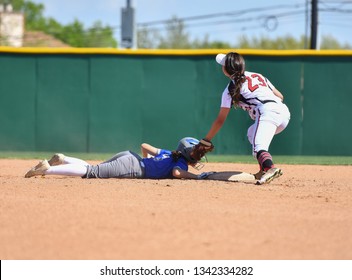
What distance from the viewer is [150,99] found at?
1600 centimetres

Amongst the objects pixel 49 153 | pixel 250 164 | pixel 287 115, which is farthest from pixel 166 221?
pixel 49 153

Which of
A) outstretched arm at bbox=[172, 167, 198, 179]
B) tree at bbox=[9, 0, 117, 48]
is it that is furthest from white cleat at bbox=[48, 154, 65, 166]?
tree at bbox=[9, 0, 117, 48]

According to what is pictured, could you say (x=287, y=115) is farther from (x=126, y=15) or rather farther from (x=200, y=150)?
(x=126, y=15)

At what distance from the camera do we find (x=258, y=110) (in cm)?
911

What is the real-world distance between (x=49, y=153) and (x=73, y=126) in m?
0.71

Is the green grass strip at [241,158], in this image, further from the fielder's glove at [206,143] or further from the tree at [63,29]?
the tree at [63,29]

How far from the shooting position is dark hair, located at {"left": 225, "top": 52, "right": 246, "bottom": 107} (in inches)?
352

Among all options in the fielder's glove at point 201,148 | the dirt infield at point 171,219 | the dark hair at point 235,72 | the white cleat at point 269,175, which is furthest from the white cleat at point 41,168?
the white cleat at point 269,175

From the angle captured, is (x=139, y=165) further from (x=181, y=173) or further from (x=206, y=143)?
(x=206, y=143)

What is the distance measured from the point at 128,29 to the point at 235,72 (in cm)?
1526

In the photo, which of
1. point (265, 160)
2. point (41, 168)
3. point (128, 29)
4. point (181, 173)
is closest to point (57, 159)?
point (41, 168)

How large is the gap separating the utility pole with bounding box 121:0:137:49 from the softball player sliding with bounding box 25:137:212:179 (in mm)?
14584

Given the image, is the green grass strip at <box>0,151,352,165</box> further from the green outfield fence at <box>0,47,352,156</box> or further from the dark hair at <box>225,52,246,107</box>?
the dark hair at <box>225,52,246,107</box>

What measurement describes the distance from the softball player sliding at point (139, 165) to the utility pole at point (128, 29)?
574 inches
